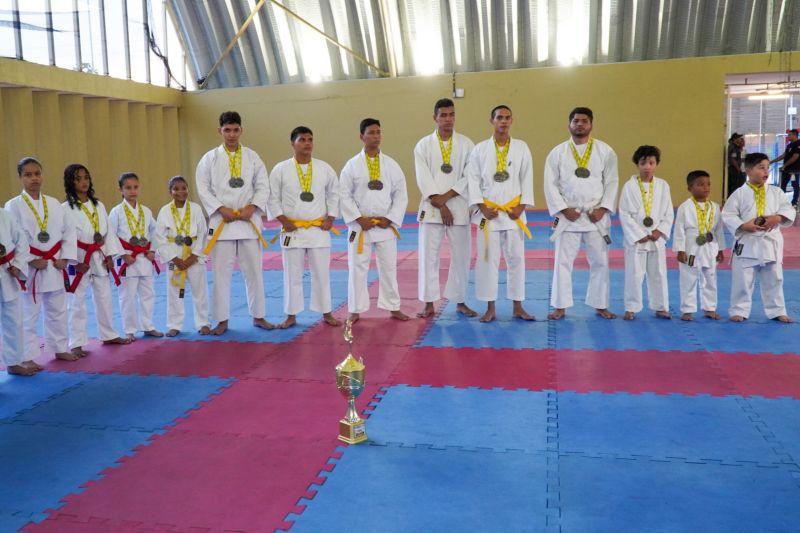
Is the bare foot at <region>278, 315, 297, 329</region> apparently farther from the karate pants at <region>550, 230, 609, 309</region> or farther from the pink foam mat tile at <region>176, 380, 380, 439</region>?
the karate pants at <region>550, 230, 609, 309</region>

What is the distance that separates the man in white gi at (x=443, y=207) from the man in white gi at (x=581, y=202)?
76cm

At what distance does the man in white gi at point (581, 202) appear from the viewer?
229 inches

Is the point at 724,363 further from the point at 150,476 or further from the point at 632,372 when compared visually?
the point at 150,476

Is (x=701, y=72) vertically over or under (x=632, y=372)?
over

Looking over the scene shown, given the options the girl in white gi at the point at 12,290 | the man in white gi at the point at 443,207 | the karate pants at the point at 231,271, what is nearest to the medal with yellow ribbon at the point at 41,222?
the girl in white gi at the point at 12,290

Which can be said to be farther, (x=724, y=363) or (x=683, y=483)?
(x=724, y=363)

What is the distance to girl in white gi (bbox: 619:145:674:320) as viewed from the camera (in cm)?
580

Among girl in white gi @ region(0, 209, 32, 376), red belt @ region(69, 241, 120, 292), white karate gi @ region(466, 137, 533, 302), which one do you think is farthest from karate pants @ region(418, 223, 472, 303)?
girl in white gi @ region(0, 209, 32, 376)

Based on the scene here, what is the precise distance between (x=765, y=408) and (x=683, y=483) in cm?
115

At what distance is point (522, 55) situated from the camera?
15.2m

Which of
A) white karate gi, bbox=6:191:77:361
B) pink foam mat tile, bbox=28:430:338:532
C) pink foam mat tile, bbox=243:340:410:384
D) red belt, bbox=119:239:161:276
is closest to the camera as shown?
pink foam mat tile, bbox=28:430:338:532

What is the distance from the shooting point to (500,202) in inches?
232

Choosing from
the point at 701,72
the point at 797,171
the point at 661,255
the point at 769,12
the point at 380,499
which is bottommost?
the point at 380,499

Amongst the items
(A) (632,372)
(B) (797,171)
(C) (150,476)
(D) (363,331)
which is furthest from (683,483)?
(B) (797,171)
